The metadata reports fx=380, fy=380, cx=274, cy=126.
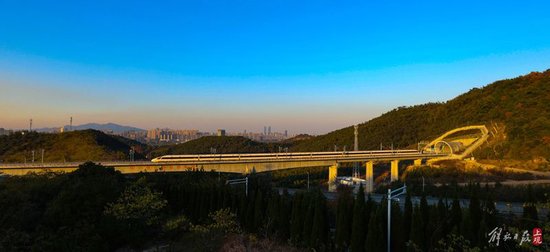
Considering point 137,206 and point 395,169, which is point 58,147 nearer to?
point 137,206

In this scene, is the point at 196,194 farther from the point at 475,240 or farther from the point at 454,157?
the point at 454,157

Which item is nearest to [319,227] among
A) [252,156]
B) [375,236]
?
[375,236]

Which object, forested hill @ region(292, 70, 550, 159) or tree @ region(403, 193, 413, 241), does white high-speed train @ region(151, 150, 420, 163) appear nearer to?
forested hill @ region(292, 70, 550, 159)

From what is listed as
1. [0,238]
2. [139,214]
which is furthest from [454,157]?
[0,238]

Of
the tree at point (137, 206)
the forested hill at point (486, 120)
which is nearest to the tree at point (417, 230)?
the tree at point (137, 206)

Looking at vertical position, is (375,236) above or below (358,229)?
below

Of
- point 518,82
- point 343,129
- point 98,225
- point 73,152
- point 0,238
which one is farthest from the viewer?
point 343,129
